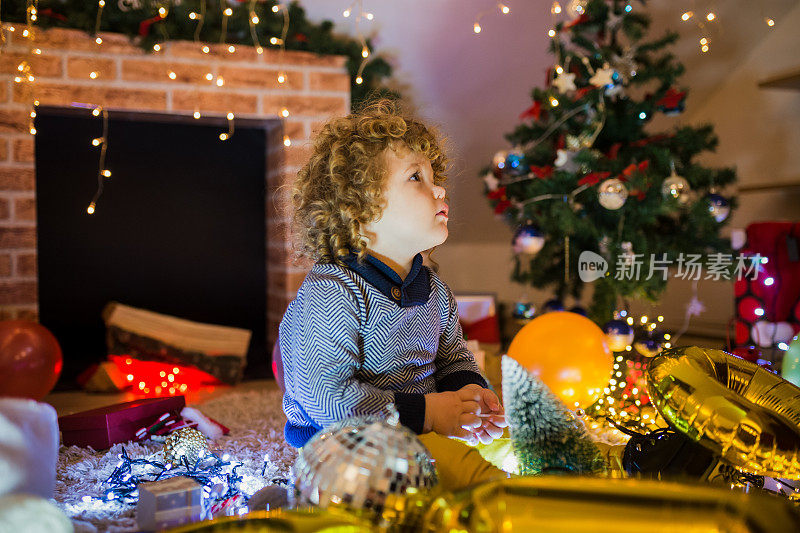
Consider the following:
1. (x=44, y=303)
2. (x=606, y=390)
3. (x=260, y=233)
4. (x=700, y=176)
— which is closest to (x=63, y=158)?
(x=44, y=303)

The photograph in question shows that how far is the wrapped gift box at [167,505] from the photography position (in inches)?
35.3

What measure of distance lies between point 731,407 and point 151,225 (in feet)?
7.30

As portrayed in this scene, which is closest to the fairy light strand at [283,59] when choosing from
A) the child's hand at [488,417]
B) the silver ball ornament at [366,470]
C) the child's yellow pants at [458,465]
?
the child's hand at [488,417]

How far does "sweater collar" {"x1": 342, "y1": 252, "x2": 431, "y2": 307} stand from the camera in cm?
114

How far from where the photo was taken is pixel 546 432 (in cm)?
93

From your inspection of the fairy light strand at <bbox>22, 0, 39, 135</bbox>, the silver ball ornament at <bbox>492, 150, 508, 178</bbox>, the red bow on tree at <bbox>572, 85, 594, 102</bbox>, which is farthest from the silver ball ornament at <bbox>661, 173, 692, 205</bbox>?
the fairy light strand at <bbox>22, 0, 39, 135</bbox>

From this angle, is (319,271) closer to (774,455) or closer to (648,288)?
(774,455)

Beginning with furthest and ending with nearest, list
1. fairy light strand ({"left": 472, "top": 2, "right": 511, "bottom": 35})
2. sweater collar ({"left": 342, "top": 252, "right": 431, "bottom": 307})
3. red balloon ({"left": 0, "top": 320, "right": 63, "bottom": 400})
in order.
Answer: fairy light strand ({"left": 472, "top": 2, "right": 511, "bottom": 35}) < red balloon ({"left": 0, "top": 320, "right": 63, "bottom": 400}) < sweater collar ({"left": 342, "top": 252, "right": 431, "bottom": 307})

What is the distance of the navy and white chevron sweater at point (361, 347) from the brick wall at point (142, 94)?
1075 millimetres

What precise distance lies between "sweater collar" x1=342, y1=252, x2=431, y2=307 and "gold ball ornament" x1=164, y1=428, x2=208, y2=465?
1.44 feet

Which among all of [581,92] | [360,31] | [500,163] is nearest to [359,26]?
[360,31]

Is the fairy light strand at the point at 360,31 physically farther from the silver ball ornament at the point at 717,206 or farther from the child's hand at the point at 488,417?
the child's hand at the point at 488,417

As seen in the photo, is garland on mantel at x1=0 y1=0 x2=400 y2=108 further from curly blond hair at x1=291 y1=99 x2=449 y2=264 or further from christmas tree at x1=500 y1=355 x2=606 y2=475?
christmas tree at x1=500 y1=355 x2=606 y2=475

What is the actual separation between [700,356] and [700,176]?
4.48 ft
